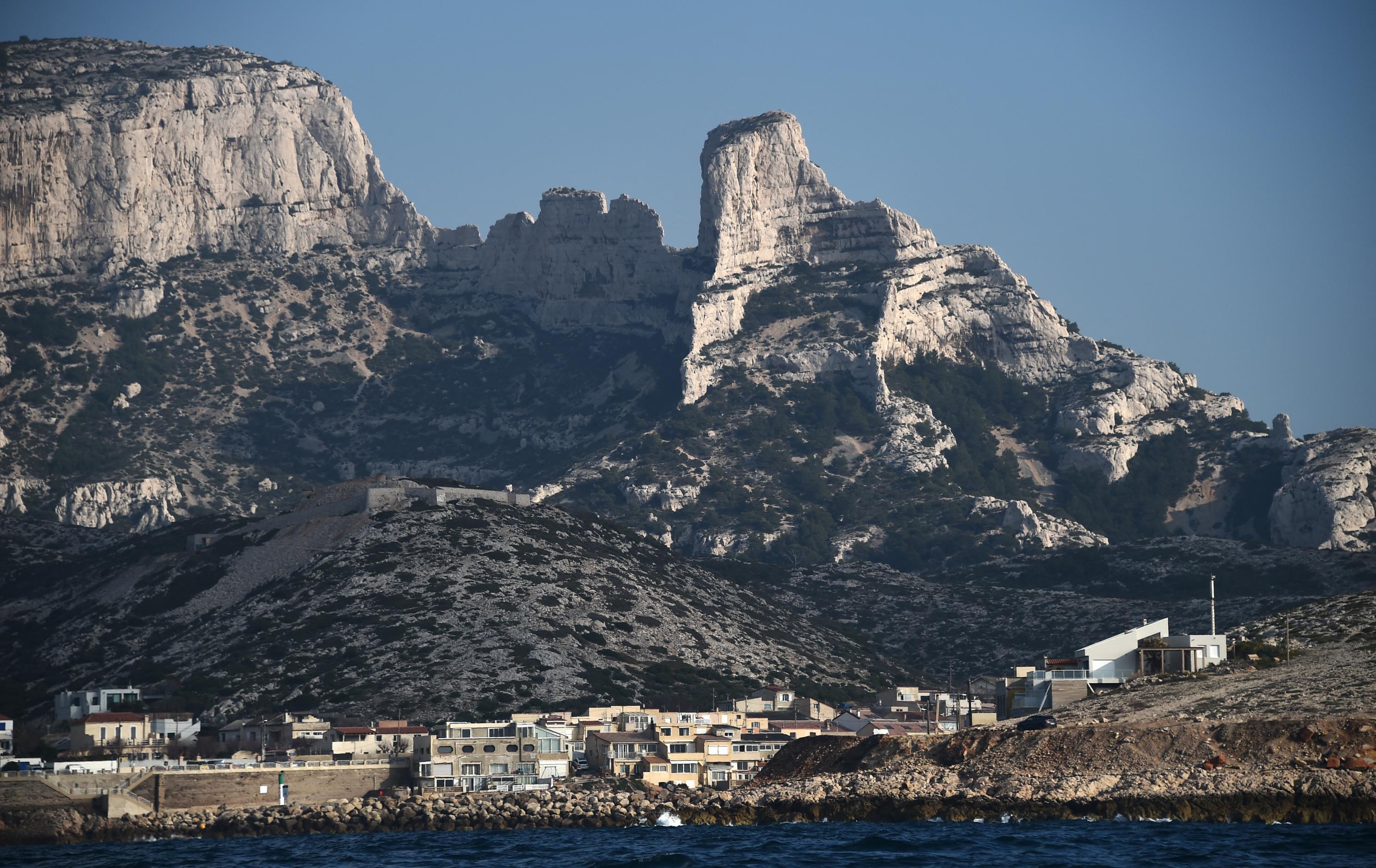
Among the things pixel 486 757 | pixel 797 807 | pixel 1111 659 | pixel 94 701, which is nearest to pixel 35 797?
pixel 486 757

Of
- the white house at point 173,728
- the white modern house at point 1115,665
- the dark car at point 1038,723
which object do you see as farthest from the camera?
the white house at point 173,728

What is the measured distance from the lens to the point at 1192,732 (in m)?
89.3

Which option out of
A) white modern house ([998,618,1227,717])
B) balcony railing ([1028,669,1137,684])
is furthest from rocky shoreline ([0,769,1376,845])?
balcony railing ([1028,669,1137,684])

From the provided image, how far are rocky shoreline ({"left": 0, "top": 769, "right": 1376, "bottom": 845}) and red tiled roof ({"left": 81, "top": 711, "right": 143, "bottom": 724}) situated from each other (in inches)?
1248

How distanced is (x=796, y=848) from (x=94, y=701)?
279ft

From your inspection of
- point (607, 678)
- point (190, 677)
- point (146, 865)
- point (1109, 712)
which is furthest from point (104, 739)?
point (1109, 712)

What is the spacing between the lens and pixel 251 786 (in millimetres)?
113688

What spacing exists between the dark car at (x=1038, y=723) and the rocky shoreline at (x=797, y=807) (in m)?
4.32

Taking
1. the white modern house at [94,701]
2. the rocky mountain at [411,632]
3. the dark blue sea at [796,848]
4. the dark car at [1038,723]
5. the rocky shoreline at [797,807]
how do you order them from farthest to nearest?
the rocky mountain at [411,632]
the white modern house at [94,701]
the dark car at [1038,723]
the rocky shoreline at [797,807]
the dark blue sea at [796,848]

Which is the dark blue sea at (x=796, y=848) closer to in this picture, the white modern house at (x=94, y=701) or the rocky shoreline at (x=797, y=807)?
the rocky shoreline at (x=797, y=807)

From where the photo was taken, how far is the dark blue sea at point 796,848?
75.5 m

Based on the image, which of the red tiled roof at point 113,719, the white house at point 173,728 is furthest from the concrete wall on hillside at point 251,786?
the red tiled roof at point 113,719

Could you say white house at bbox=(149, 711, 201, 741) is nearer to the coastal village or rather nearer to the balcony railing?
the coastal village

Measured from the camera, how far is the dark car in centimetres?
9494
